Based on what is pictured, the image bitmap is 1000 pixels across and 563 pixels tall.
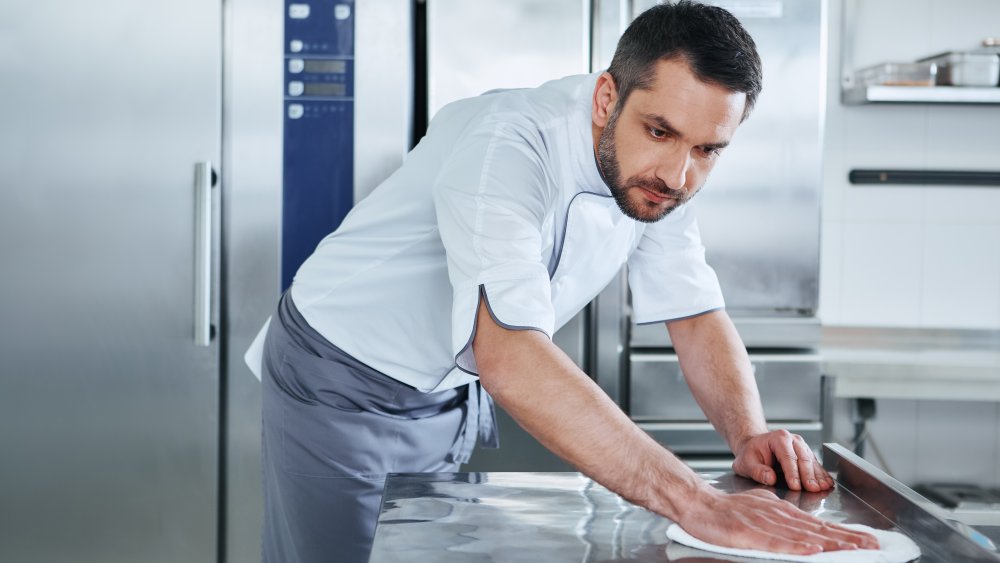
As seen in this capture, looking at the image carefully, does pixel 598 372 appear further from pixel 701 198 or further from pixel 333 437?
pixel 333 437

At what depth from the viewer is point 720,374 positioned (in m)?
1.38

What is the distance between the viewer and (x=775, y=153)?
6.50ft

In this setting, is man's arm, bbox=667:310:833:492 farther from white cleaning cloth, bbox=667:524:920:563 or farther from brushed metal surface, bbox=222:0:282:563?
brushed metal surface, bbox=222:0:282:563

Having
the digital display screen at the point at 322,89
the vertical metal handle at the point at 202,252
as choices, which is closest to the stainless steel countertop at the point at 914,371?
the digital display screen at the point at 322,89

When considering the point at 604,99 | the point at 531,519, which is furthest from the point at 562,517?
the point at 604,99

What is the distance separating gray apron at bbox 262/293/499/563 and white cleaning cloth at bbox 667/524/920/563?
0.55 meters

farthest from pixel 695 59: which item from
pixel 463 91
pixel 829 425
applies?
pixel 829 425

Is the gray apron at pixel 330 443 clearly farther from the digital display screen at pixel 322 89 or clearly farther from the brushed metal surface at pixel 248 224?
the digital display screen at pixel 322 89

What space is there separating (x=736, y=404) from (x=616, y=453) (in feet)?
1.33

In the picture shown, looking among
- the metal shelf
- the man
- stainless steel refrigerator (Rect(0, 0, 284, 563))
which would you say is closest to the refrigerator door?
stainless steel refrigerator (Rect(0, 0, 284, 563))

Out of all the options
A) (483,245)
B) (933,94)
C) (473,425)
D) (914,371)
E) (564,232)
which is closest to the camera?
(483,245)

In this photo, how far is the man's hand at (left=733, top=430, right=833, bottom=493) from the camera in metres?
1.12

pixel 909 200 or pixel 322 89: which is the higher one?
pixel 322 89

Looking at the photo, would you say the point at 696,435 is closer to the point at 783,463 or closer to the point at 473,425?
the point at 473,425
